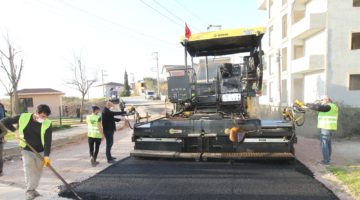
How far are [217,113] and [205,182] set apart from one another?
243cm

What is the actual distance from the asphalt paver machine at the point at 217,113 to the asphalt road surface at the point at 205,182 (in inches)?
11.3

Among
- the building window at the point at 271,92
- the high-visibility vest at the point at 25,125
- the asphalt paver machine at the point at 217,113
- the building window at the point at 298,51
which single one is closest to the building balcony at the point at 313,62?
the building window at the point at 298,51

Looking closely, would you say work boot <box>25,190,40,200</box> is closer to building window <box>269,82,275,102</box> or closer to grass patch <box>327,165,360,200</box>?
grass patch <box>327,165,360,200</box>

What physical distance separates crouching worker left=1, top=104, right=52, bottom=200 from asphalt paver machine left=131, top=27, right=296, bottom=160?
8.70 ft

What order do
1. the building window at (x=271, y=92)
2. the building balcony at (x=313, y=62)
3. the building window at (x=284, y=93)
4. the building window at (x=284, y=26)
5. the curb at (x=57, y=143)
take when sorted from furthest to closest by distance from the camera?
1. the building window at (x=271, y=92)
2. the building window at (x=284, y=26)
3. the building window at (x=284, y=93)
4. the building balcony at (x=313, y=62)
5. the curb at (x=57, y=143)

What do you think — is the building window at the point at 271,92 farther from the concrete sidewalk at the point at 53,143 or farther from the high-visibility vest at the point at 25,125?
the high-visibility vest at the point at 25,125

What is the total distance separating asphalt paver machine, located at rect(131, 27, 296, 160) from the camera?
22.6ft

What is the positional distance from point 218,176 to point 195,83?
2839mm

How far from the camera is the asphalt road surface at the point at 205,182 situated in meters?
5.17

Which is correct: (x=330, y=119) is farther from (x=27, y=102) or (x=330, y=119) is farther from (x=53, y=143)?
(x=27, y=102)

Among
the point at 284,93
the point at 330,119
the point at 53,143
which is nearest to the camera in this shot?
the point at 330,119

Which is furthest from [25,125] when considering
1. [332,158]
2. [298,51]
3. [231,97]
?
[298,51]

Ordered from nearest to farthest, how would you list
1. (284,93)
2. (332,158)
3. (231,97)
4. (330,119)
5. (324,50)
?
(330,119), (231,97), (332,158), (324,50), (284,93)

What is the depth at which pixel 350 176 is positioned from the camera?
599cm
